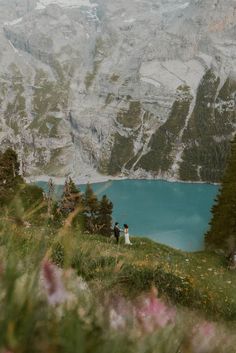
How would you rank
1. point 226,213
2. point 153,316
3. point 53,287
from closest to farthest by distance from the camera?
point 53,287
point 153,316
point 226,213

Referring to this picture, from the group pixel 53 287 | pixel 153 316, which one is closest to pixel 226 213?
pixel 153 316

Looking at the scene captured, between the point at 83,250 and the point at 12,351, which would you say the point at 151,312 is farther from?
the point at 83,250

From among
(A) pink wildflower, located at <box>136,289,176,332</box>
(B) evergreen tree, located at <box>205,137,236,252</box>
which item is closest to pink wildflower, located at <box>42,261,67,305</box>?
(A) pink wildflower, located at <box>136,289,176,332</box>

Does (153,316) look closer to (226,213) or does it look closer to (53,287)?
(53,287)

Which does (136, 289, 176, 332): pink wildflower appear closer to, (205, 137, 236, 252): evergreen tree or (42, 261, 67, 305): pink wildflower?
(42, 261, 67, 305): pink wildflower

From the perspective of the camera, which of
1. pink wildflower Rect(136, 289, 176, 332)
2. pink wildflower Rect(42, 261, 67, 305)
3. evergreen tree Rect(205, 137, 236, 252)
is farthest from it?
evergreen tree Rect(205, 137, 236, 252)

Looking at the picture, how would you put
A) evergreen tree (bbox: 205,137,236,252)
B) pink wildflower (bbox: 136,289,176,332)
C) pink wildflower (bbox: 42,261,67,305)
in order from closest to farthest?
pink wildflower (bbox: 42,261,67,305) < pink wildflower (bbox: 136,289,176,332) < evergreen tree (bbox: 205,137,236,252)

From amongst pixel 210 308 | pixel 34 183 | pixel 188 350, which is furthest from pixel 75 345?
pixel 210 308
